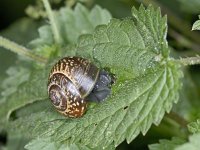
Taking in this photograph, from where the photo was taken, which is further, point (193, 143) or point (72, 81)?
point (72, 81)

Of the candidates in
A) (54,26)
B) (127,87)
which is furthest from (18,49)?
(127,87)

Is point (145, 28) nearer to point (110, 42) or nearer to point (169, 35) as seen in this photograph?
point (110, 42)

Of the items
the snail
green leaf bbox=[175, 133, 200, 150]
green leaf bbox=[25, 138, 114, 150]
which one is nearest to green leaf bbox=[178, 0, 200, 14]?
the snail

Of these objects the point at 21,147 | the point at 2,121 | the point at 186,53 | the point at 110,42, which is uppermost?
the point at 110,42

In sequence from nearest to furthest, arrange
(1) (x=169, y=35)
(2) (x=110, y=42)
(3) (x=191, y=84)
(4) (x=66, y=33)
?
(2) (x=110, y=42) → (4) (x=66, y=33) → (3) (x=191, y=84) → (1) (x=169, y=35)

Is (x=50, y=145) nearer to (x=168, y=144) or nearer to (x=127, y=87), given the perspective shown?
(x=127, y=87)

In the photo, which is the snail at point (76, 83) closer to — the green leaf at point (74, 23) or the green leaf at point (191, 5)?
the green leaf at point (74, 23)

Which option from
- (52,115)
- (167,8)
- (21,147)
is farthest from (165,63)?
(167,8)
